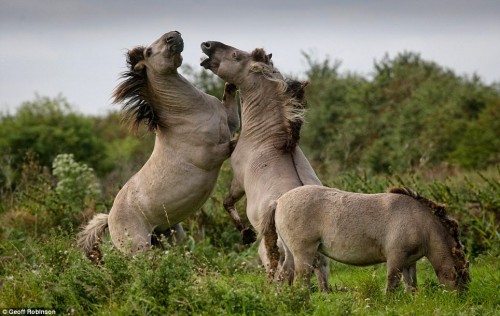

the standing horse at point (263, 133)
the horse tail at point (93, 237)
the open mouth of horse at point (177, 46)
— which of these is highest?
the open mouth of horse at point (177, 46)

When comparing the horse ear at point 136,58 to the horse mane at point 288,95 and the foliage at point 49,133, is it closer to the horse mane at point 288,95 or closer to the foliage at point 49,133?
the horse mane at point 288,95

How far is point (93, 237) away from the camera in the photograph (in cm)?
1024

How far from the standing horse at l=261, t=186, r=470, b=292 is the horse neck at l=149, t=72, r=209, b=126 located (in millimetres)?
2203

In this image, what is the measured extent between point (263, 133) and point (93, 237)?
2.39 metres

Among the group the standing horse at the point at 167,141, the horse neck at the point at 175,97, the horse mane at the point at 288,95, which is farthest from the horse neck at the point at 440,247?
the horse neck at the point at 175,97

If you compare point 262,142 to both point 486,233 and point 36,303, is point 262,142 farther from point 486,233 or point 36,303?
point 486,233

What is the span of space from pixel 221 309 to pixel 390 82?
23.8 metres

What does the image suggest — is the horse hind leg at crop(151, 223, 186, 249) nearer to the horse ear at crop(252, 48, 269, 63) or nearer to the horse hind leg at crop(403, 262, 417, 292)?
the horse ear at crop(252, 48, 269, 63)

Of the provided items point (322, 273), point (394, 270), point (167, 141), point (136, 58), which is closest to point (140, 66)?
point (136, 58)

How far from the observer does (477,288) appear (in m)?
8.53

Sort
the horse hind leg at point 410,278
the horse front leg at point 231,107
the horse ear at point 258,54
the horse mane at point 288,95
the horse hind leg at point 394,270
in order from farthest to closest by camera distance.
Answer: the horse front leg at point 231,107
the horse ear at point 258,54
the horse mane at point 288,95
the horse hind leg at point 410,278
the horse hind leg at point 394,270

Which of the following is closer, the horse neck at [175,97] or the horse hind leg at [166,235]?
the horse neck at [175,97]

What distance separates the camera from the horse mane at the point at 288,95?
933 cm

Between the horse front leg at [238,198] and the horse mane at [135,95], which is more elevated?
the horse mane at [135,95]
